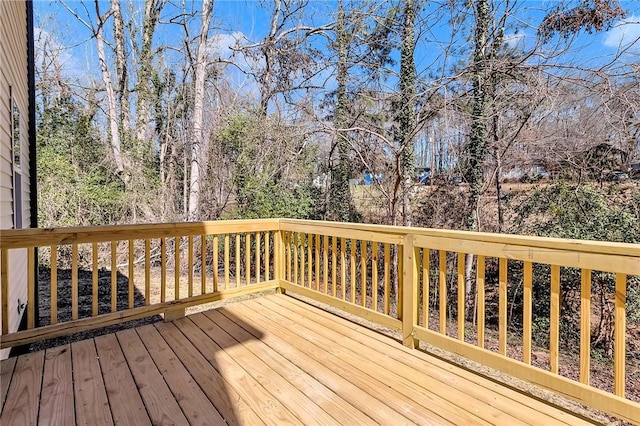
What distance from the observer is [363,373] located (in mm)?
2223

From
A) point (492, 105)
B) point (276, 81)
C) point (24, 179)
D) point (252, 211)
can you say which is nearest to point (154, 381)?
point (24, 179)

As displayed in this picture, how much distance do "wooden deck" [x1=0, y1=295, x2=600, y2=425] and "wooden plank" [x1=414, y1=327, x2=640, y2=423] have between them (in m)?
0.11

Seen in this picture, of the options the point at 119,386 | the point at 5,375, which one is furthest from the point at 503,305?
the point at 5,375

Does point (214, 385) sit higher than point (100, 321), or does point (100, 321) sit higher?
point (100, 321)

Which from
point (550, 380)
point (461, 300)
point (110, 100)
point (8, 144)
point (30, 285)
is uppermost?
point (110, 100)

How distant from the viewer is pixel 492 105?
484cm

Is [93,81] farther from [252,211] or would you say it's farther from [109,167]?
[252,211]

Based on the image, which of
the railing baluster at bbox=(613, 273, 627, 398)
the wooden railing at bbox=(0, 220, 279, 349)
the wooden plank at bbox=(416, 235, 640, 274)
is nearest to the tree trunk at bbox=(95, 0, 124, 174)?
the wooden railing at bbox=(0, 220, 279, 349)

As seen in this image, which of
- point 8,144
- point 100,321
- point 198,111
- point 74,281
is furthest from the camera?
point 198,111

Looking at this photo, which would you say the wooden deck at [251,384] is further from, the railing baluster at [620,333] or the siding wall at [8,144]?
the siding wall at [8,144]

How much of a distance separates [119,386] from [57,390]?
0.35 m

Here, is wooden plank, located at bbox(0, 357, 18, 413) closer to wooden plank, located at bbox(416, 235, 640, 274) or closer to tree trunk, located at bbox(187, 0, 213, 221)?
wooden plank, located at bbox(416, 235, 640, 274)

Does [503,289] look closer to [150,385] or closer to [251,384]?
[251,384]

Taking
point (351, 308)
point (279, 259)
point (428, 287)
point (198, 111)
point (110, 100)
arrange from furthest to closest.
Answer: point (110, 100), point (198, 111), point (279, 259), point (351, 308), point (428, 287)
